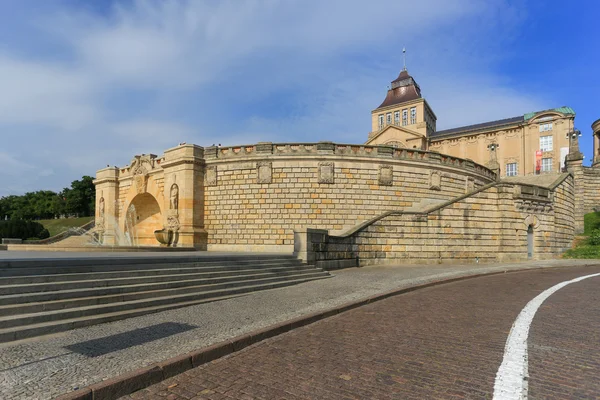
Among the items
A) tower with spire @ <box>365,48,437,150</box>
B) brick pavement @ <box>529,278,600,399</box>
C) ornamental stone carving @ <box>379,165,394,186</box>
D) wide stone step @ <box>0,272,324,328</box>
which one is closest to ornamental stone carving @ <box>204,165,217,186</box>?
ornamental stone carving @ <box>379,165,394,186</box>

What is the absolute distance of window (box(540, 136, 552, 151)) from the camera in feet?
178

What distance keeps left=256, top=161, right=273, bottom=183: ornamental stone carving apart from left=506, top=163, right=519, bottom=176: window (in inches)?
1798

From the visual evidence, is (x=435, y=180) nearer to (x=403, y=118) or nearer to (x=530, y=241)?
(x=530, y=241)

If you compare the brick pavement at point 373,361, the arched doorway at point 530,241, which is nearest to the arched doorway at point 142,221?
the arched doorway at point 530,241

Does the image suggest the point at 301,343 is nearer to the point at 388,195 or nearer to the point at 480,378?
the point at 480,378

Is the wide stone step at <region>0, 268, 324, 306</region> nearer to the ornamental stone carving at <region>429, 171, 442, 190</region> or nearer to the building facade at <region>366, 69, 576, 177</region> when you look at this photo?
the ornamental stone carving at <region>429, 171, 442, 190</region>

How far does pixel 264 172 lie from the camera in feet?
82.4

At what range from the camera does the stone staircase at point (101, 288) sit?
6891 mm

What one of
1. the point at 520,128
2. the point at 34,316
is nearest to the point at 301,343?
the point at 34,316

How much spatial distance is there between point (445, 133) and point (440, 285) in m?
57.0

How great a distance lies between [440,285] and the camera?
13.9 m

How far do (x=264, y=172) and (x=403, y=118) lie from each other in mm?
48608

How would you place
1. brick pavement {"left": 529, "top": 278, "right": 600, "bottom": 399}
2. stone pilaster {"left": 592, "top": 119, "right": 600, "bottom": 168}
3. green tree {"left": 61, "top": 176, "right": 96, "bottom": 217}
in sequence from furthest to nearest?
1. green tree {"left": 61, "top": 176, "right": 96, "bottom": 217}
2. stone pilaster {"left": 592, "top": 119, "right": 600, "bottom": 168}
3. brick pavement {"left": 529, "top": 278, "right": 600, "bottom": 399}

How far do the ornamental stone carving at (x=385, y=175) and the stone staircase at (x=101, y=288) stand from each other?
46.4ft
